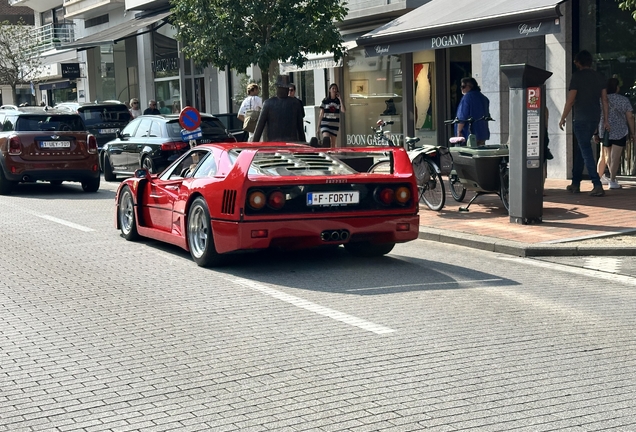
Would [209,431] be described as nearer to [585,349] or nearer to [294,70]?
[585,349]

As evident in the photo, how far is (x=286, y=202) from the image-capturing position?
29.9 ft

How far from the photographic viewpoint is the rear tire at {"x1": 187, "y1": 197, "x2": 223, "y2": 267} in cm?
938

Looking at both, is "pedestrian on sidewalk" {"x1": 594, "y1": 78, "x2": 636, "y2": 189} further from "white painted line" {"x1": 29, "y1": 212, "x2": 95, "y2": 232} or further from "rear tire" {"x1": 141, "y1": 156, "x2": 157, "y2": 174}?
"rear tire" {"x1": 141, "y1": 156, "x2": 157, "y2": 174}

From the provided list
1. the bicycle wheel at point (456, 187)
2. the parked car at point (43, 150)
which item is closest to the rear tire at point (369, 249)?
the bicycle wheel at point (456, 187)

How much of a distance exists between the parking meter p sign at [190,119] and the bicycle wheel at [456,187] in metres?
5.54

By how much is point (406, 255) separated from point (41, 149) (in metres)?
10.3

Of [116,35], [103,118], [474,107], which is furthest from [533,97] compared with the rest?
[116,35]

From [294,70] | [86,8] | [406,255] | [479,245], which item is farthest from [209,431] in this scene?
[86,8]

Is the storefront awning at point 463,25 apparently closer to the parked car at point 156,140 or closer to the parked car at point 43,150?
the parked car at point 156,140

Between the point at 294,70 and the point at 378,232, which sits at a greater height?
the point at 294,70

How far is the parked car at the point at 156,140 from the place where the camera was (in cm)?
1944

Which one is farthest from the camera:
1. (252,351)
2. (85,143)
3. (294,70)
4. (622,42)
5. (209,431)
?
(294,70)

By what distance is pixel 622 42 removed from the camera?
17.6 metres

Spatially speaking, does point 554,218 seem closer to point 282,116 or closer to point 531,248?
point 531,248
